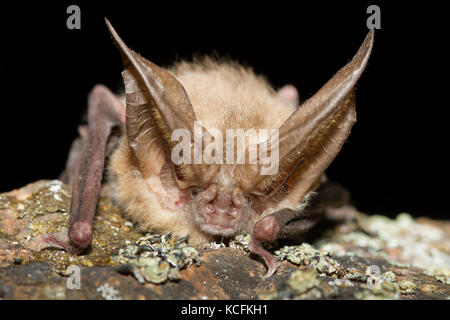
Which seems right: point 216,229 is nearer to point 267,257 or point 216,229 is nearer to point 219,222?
point 219,222

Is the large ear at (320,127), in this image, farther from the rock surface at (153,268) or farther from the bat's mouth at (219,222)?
the rock surface at (153,268)

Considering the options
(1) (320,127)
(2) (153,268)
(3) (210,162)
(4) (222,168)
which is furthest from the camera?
(4) (222,168)

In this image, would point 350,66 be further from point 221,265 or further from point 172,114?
point 221,265

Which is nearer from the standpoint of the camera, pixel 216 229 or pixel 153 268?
pixel 153 268

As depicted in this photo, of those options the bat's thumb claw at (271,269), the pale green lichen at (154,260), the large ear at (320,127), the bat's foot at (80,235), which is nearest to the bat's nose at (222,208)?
the large ear at (320,127)

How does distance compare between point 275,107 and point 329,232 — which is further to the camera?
point 329,232

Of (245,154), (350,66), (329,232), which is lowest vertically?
(329,232)

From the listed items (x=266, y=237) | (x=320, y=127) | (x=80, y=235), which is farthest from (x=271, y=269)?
(x=80, y=235)

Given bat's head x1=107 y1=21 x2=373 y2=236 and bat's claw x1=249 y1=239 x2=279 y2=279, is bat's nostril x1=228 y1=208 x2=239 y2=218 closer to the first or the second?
bat's head x1=107 y1=21 x2=373 y2=236

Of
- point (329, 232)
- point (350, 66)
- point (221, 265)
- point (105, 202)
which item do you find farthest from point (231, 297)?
point (329, 232)
